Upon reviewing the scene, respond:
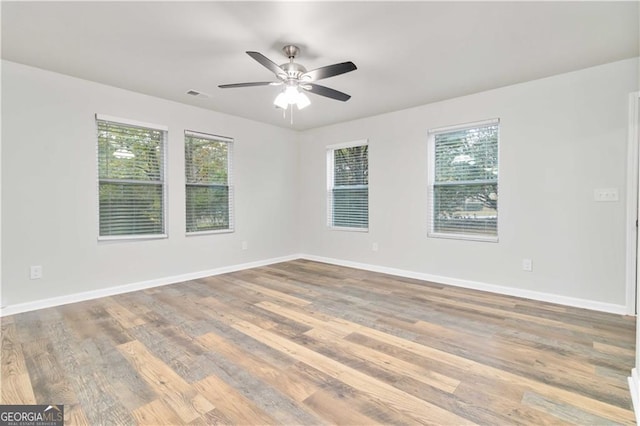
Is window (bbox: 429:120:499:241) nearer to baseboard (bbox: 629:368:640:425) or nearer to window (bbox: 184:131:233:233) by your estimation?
baseboard (bbox: 629:368:640:425)

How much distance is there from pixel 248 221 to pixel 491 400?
416 cm

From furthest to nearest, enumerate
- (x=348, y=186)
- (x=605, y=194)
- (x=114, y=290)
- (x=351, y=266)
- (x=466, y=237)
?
(x=348, y=186), (x=351, y=266), (x=466, y=237), (x=114, y=290), (x=605, y=194)

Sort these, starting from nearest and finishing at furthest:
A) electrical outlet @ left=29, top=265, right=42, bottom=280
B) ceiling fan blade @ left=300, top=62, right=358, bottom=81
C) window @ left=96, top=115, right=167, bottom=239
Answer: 1. ceiling fan blade @ left=300, top=62, right=358, bottom=81
2. electrical outlet @ left=29, top=265, right=42, bottom=280
3. window @ left=96, top=115, right=167, bottom=239

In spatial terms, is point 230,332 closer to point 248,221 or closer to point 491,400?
point 491,400

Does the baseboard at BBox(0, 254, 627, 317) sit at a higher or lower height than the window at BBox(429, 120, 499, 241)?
lower

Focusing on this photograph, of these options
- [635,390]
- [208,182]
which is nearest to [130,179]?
[208,182]

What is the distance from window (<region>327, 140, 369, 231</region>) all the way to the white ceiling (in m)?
1.67

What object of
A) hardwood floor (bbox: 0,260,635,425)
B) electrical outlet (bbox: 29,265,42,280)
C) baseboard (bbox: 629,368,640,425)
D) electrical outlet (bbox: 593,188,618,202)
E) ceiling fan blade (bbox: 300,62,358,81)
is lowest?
hardwood floor (bbox: 0,260,635,425)

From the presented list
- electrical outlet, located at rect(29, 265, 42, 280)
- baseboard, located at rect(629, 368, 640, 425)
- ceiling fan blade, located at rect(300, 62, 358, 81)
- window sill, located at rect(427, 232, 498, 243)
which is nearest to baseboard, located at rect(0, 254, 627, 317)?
electrical outlet, located at rect(29, 265, 42, 280)

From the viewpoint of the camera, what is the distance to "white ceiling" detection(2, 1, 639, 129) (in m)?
2.18

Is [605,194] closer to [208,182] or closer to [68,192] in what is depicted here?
[208,182]

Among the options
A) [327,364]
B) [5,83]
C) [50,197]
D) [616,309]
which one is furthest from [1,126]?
[616,309]

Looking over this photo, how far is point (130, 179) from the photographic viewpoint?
388cm

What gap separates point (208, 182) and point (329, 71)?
290cm
